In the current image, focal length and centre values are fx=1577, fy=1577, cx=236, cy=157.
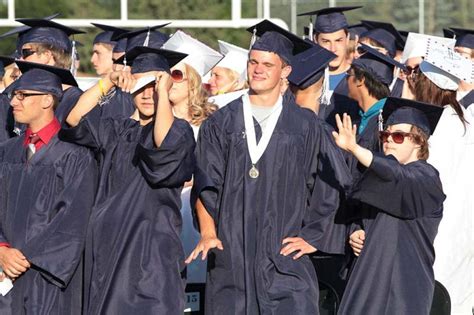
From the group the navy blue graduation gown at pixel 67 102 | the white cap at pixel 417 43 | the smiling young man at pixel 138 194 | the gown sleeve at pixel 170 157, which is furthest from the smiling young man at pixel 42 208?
the white cap at pixel 417 43

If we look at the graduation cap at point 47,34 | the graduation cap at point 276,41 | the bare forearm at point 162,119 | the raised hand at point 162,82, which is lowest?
the bare forearm at point 162,119

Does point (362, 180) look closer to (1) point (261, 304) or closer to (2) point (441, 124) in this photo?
(1) point (261, 304)

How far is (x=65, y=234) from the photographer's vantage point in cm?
979

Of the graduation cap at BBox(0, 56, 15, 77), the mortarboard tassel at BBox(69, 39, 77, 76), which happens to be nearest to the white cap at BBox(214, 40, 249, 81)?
the graduation cap at BBox(0, 56, 15, 77)

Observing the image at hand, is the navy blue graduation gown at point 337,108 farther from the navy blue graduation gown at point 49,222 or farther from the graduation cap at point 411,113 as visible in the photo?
the navy blue graduation gown at point 49,222

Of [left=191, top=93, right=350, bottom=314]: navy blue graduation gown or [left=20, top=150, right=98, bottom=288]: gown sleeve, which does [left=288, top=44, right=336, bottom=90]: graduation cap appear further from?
[left=20, top=150, right=98, bottom=288]: gown sleeve

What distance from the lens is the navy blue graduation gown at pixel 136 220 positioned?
31.1ft

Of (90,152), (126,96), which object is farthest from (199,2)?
(90,152)

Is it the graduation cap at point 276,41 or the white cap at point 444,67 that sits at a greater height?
the graduation cap at point 276,41

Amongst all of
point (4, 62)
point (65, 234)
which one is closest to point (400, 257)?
point (65, 234)

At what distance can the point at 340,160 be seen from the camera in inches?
386

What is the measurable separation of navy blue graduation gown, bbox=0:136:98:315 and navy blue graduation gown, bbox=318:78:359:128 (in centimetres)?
207

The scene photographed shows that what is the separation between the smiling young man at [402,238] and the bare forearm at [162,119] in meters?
1.04

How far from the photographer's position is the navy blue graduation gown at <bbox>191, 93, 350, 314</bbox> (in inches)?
376
